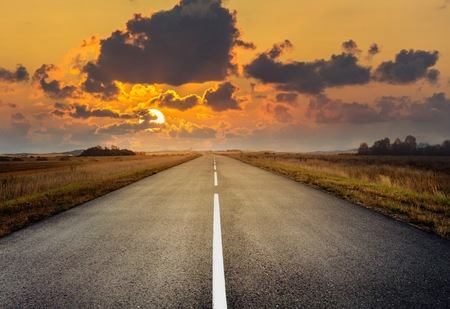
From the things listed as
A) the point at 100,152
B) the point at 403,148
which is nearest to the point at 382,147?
the point at 403,148

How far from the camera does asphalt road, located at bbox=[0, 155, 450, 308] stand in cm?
317

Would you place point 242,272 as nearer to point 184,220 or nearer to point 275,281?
point 275,281

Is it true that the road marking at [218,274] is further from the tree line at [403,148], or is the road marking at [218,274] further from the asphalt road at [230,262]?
the tree line at [403,148]

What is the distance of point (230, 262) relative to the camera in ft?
13.7

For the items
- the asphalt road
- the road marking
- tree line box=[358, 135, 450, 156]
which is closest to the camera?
the road marking

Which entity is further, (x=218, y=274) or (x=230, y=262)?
(x=230, y=262)

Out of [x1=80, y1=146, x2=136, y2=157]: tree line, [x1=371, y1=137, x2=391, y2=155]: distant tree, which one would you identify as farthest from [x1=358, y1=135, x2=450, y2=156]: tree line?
[x1=80, y1=146, x2=136, y2=157]: tree line

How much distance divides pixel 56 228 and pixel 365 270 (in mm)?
6527

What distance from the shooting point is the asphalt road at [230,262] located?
10.4ft

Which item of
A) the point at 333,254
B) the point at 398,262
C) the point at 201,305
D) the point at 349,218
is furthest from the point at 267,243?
the point at 349,218

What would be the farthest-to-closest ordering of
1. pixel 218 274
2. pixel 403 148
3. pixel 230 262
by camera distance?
pixel 403 148, pixel 230 262, pixel 218 274

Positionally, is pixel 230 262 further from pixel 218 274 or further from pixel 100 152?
pixel 100 152

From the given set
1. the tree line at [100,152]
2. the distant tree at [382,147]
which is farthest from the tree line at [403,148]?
the tree line at [100,152]

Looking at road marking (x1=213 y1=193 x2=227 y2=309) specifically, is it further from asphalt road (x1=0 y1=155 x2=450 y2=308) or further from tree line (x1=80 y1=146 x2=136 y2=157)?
tree line (x1=80 y1=146 x2=136 y2=157)
